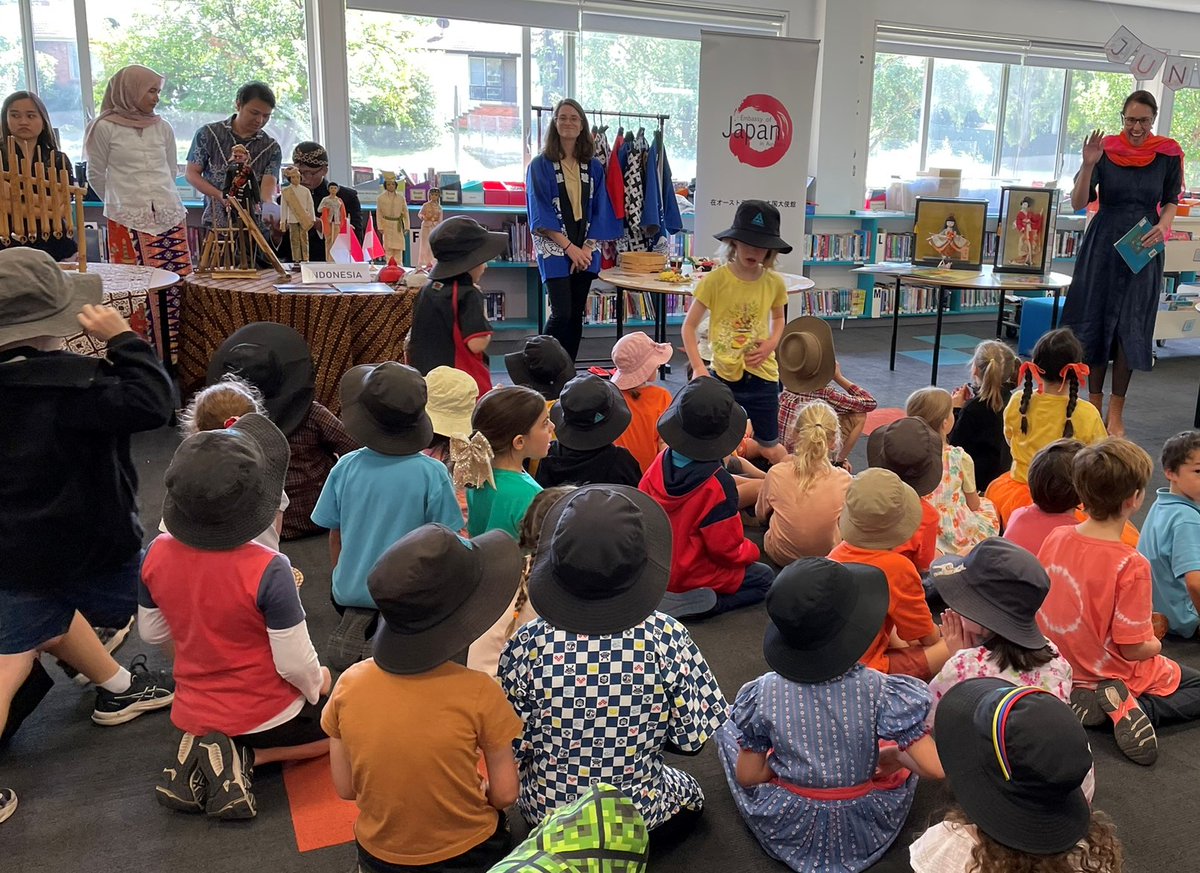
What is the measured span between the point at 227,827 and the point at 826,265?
7813 mm

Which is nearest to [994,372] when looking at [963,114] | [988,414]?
[988,414]

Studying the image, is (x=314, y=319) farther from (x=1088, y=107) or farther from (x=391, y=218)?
(x=1088, y=107)

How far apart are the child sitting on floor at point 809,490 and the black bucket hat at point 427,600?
1675 millimetres

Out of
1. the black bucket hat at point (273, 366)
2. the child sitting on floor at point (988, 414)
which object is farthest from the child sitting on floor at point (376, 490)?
the child sitting on floor at point (988, 414)

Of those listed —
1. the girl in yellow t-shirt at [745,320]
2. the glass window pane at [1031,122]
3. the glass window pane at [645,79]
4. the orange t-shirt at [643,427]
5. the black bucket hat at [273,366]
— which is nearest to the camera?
the black bucket hat at [273,366]

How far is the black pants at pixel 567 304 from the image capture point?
5.56 m

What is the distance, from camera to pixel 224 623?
209 centimetres

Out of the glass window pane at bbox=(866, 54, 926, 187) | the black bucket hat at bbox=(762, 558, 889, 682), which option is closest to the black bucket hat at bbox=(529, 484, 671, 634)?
the black bucket hat at bbox=(762, 558, 889, 682)

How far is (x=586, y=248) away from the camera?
557 centimetres

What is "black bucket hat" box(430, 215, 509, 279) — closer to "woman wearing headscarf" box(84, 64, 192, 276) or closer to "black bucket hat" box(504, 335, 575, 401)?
"black bucket hat" box(504, 335, 575, 401)

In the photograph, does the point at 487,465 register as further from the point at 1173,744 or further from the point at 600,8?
the point at 600,8

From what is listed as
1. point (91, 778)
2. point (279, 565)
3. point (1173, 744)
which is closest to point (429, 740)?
point (279, 565)

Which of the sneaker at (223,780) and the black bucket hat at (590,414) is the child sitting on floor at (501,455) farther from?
the sneaker at (223,780)

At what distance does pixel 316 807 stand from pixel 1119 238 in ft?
16.1
